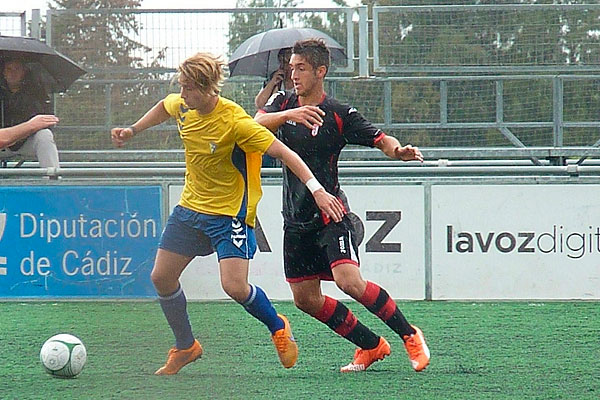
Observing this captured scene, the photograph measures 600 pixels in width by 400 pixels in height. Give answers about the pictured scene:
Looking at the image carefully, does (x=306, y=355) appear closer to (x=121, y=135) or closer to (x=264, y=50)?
(x=121, y=135)

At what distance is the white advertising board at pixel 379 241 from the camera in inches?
398

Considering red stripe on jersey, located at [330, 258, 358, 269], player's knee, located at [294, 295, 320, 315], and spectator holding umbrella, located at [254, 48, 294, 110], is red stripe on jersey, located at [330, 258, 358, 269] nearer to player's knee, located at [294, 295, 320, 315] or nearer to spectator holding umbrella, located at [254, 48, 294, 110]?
player's knee, located at [294, 295, 320, 315]

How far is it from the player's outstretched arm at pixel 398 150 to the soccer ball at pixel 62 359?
2016 millimetres

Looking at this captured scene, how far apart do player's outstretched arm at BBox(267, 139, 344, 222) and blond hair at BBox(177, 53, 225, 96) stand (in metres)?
0.49

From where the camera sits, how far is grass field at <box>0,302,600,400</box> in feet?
18.3

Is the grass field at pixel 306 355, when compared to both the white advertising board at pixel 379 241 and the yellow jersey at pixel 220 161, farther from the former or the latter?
the yellow jersey at pixel 220 161

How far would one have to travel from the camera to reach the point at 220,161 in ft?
20.3

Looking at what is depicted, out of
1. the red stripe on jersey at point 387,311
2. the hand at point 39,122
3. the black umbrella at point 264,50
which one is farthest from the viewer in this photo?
the black umbrella at point 264,50

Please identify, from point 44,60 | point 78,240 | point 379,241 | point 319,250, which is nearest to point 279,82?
point 379,241

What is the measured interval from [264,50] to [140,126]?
16.5 ft

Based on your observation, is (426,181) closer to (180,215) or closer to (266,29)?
(266,29)

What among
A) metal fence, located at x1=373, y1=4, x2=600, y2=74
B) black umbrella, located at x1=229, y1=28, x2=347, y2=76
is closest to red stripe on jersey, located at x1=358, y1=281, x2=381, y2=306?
black umbrella, located at x1=229, y1=28, x2=347, y2=76

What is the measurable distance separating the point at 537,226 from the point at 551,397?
16.1 feet

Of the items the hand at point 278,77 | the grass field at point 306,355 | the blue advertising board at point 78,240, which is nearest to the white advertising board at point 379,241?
the grass field at point 306,355
